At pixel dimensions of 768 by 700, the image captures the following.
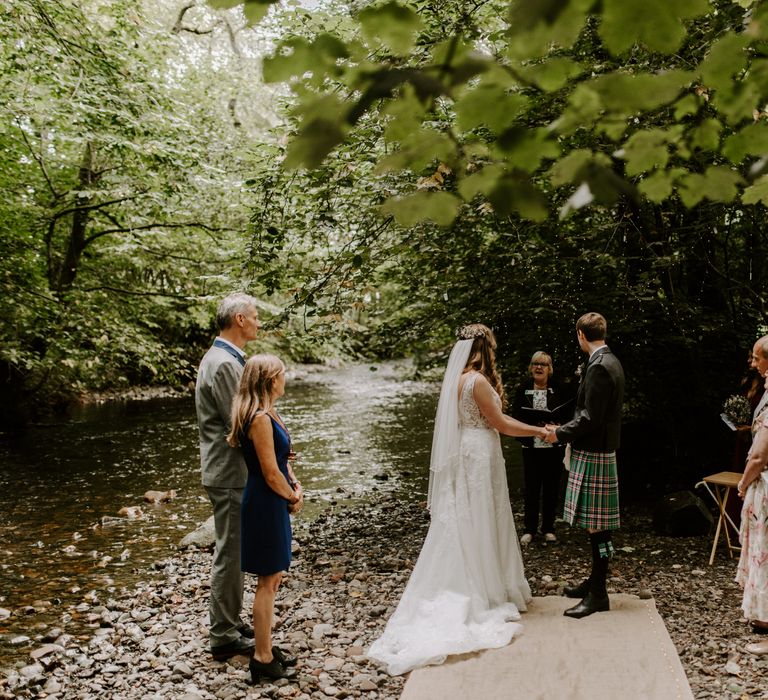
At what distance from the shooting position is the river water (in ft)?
22.7

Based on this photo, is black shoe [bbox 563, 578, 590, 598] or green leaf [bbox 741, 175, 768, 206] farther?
black shoe [bbox 563, 578, 590, 598]

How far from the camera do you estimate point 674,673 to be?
13.1ft

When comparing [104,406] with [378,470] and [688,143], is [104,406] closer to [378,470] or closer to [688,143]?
[378,470]

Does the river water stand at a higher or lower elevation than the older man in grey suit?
lower

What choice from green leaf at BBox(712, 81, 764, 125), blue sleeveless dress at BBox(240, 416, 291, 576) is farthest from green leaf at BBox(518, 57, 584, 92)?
blue sleeveless dress at BBox(240, 416, 291, 576)

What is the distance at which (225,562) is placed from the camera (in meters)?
4.61

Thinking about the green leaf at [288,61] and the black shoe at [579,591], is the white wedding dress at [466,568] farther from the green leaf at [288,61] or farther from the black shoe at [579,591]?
the green leaf at [288,61]

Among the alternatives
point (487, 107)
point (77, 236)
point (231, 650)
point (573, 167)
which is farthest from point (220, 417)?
point (77, 236)

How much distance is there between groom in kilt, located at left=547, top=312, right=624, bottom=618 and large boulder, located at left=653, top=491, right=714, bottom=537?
105 inches

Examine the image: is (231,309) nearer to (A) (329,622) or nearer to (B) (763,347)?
(A) (329,622)

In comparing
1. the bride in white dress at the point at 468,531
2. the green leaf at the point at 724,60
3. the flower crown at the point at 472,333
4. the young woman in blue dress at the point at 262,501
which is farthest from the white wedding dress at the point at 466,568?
the green leaf at the point at 724,60

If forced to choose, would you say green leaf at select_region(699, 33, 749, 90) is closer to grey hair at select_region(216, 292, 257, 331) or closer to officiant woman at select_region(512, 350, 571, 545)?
grey hair at select_region(216, 292, 257, 331)

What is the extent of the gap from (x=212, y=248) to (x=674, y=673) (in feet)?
42.7

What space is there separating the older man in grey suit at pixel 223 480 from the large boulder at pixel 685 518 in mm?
4847
